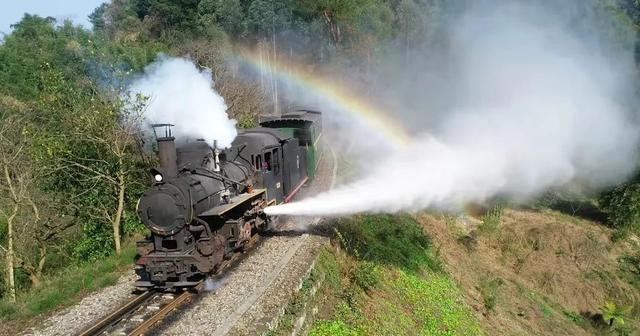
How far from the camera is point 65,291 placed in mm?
11758

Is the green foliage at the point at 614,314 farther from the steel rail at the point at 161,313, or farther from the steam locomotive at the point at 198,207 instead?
the steel rail at the point at 161,313

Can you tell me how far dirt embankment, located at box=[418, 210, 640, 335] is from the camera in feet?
54.2

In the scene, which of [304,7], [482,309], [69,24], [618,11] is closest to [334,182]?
[482,309]

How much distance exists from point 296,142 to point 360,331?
30.7 ft

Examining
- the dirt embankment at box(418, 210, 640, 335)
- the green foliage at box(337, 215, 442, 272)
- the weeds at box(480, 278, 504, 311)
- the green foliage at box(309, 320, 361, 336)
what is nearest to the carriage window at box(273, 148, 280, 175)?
the green foliage at box(337, 215, 442, 272)

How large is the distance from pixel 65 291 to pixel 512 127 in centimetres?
1434

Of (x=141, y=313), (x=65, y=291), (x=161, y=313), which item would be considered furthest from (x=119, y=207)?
(x=161, y=313)

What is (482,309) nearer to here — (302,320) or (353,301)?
(353,301)

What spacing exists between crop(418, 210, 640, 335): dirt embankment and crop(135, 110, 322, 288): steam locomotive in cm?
748

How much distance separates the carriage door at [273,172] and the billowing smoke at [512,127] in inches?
21.2

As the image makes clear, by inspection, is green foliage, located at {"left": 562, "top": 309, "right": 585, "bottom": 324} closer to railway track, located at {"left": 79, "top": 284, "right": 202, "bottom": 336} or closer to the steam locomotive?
the steam locomotive

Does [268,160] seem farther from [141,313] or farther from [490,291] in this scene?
[490,291]

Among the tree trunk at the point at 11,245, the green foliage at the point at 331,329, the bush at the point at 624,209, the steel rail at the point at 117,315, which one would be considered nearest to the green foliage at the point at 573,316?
the bush at the point at 624,209

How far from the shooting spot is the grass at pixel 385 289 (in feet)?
38.1
